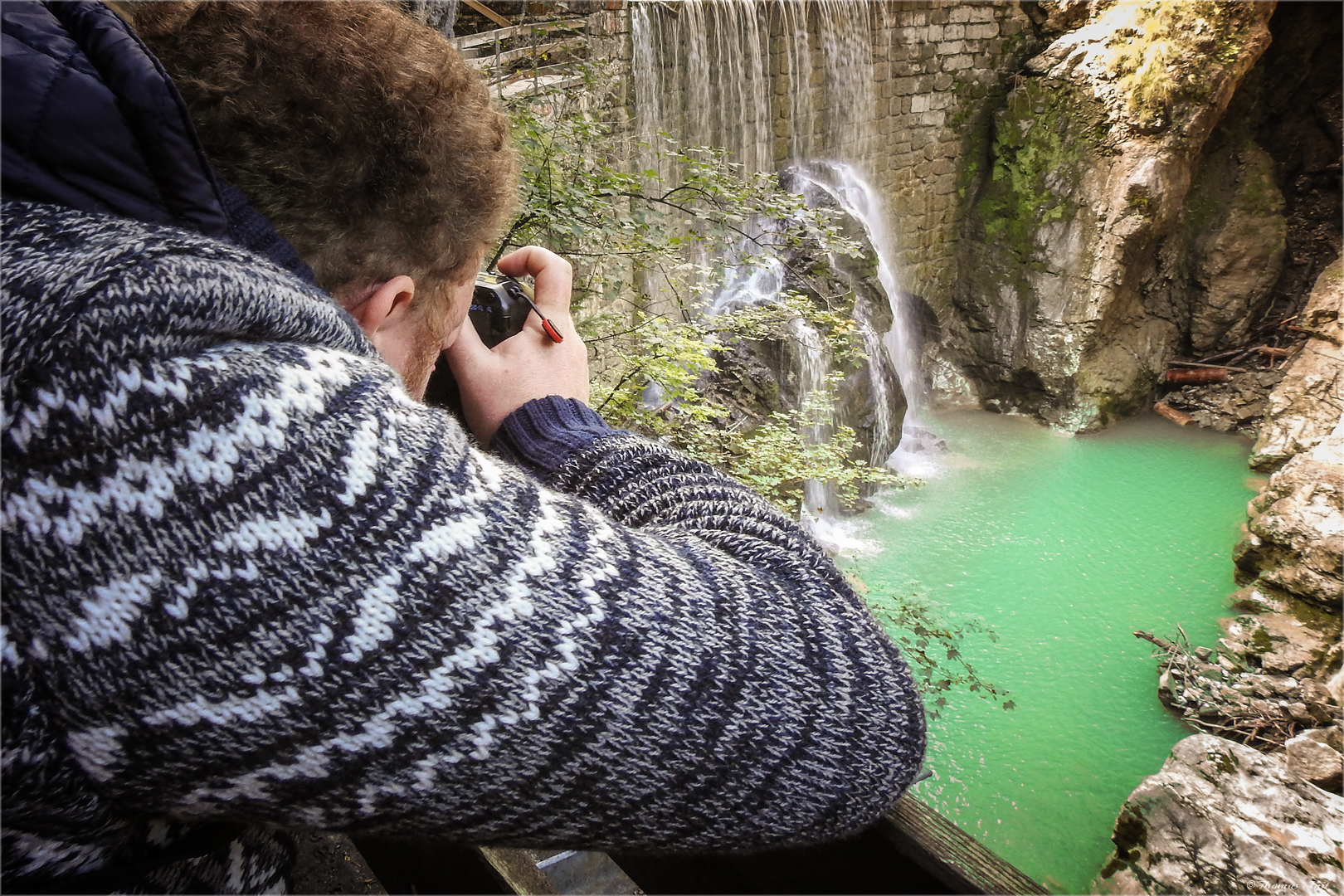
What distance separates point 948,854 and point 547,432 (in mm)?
477

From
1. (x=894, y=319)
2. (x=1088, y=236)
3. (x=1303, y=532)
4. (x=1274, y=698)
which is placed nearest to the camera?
(x=1274, y=698)

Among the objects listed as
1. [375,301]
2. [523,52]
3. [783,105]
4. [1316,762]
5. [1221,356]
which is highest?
[783,105]

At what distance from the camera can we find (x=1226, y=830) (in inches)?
105

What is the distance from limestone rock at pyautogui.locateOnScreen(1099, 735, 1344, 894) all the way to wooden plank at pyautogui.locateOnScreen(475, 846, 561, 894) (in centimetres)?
255

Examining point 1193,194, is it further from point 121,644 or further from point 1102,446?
point 121,644

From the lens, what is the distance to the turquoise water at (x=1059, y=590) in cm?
382

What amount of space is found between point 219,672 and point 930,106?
8.98 meters

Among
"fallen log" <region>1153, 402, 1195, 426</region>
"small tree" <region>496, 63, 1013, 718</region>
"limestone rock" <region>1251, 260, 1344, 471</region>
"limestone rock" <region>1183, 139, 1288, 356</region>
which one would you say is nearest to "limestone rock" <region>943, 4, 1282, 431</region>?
"limestone rock" <region>1183, 139, 1288, 356</region>

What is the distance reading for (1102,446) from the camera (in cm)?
773

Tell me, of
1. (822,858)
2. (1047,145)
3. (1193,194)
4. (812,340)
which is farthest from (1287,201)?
(822,858)

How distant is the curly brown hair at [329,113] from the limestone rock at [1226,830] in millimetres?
2880

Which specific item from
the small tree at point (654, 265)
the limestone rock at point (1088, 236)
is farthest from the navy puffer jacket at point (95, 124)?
the limestone rock at point (1088, 236)

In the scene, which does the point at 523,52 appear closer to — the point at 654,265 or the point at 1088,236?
the point at 654,265

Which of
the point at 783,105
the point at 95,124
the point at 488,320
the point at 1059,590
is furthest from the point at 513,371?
the point at 783,105
